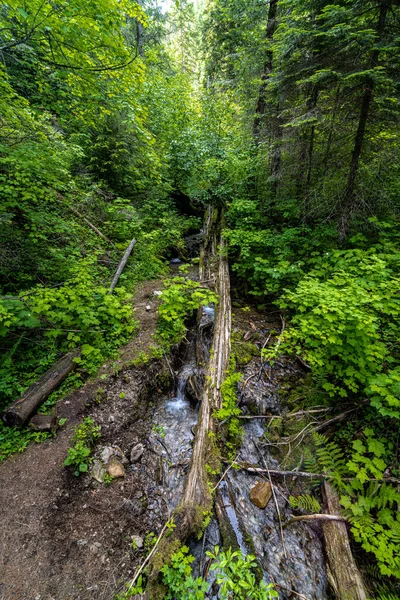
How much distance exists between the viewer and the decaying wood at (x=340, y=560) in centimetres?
243

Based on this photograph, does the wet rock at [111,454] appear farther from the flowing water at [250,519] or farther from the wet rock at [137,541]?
the wet rock at [137,541]

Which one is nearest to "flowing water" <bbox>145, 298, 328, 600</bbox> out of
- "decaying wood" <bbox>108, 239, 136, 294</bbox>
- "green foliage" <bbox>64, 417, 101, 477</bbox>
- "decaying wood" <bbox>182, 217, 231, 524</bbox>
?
"decaying wood" <bbox>182, 217, 231, 524</bbox>

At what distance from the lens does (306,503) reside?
3.19 m

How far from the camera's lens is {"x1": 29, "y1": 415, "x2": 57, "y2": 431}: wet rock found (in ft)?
11.8

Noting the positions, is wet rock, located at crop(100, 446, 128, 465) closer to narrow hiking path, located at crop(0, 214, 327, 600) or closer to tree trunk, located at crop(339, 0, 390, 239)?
narrow hiking path, located at crop(0, 214, 327, 600)

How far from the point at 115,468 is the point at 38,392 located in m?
1.62

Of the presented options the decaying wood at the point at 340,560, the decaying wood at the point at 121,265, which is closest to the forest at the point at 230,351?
the decaying wood at the point at 340,560

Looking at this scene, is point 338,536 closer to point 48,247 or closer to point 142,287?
point 142,287

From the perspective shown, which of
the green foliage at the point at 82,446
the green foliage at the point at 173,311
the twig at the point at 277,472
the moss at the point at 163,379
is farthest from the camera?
the green foliage at the point at 173,311

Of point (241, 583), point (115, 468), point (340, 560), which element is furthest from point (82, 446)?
point (340, 560)

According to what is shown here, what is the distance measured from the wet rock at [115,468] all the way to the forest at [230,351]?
25mm

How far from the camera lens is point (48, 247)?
597 centimetres

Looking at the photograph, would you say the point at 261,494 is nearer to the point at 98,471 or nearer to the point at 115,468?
the point at 115,468

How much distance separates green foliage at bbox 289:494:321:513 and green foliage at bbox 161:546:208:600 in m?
1.52
